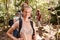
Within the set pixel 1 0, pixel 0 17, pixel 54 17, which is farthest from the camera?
pixel 54 17

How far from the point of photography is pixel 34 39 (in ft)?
10.4

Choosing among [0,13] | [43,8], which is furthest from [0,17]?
[43,8]

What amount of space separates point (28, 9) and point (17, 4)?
11446 millimetres

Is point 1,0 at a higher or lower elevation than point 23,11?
lower

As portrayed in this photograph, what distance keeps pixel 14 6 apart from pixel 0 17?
153 cm

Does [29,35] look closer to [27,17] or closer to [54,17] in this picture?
[27,17]

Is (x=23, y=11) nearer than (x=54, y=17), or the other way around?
(x=23, y=11)

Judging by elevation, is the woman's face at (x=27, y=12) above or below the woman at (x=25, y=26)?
above

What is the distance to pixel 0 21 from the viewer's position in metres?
16.2

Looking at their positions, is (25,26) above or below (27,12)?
below

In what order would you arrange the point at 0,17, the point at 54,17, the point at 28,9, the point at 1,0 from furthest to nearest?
the point at 54,17
the point at 0,17
the point at 1,0
the point at 28,9

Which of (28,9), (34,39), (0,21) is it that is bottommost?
(0,21)

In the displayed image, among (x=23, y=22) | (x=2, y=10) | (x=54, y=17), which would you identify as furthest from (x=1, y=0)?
(x=23, y=22)

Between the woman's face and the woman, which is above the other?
the woman's face
